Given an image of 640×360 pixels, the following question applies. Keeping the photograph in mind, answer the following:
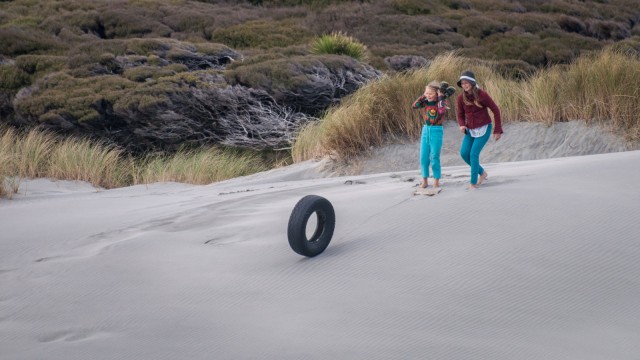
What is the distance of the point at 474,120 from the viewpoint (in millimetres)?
5793

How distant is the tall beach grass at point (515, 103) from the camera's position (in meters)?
10.1

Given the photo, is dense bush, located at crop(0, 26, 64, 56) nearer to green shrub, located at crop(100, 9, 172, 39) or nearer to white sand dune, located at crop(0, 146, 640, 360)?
green shrub, located at crop(100, 9, 172, 39)

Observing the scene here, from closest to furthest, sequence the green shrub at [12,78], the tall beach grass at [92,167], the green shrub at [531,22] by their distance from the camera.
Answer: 1. the tall beach grass at [92,167]
2. the green shrub at [12,78]
3. the green shrub at [531,22]

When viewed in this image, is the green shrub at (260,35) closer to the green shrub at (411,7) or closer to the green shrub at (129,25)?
the green shrub at (129,25)

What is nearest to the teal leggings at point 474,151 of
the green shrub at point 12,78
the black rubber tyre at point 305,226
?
the black rubber tyre at point 305,226

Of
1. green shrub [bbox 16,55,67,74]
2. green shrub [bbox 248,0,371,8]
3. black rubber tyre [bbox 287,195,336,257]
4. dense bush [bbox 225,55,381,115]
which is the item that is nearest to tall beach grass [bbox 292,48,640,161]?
dense bush [bbox 225,55,381,115]

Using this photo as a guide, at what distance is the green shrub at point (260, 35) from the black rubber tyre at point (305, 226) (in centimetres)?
2006

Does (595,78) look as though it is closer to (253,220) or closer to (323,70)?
(253,220)

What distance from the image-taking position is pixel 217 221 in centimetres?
582

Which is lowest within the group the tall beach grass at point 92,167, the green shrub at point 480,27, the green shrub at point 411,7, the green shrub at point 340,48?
the tall beach grass at point 92,167

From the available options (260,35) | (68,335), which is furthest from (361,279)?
(260,35)

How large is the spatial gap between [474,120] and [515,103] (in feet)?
19.4

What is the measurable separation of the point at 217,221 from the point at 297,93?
38.3 feet

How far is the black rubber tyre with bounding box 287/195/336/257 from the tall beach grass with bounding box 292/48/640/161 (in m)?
6.60
